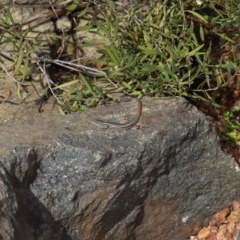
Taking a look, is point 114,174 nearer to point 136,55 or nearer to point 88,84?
point 88,84

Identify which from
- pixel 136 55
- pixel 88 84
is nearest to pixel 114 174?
pixel 88 84

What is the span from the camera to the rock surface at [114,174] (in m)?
2.60

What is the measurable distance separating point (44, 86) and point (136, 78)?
0.58 meters

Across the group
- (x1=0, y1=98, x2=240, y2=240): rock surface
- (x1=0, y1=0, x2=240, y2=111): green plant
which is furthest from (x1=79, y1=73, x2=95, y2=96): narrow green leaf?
(x1=0, y1=98, x2=240, y2=240): rock surface

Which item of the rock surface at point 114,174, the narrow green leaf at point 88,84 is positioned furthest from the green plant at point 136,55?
the rock surface at point 114,174

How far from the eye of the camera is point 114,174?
8.97ft

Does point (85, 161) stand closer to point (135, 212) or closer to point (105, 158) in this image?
point (105, 158)

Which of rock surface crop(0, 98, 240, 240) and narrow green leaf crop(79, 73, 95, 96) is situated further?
narrow green leaf crop(79, 73, 95, 96)

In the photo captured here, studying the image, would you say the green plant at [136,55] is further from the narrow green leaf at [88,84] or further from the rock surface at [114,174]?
the rock surface at [114,174]

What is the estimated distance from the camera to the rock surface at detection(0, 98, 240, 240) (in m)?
2.60

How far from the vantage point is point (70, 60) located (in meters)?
3.59

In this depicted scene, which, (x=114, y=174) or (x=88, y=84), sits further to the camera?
(x=88, y=84)

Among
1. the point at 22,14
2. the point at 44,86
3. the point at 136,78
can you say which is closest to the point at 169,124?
the point at 136,78

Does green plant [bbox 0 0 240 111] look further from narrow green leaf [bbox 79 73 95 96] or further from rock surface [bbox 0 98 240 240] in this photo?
rock surface [bbox 0 98 240 240]
